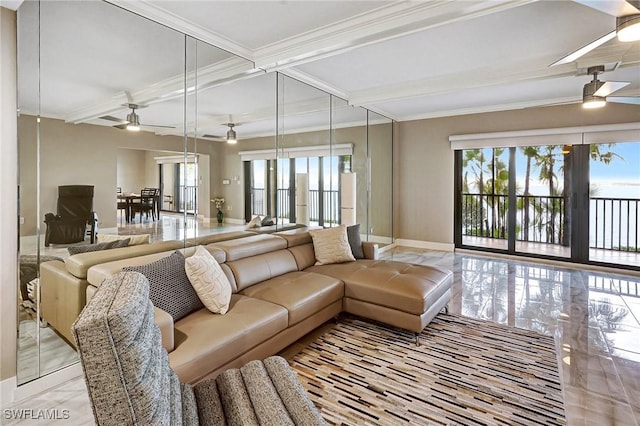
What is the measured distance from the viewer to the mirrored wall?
2.22 metres

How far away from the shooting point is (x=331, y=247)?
12.6 ft

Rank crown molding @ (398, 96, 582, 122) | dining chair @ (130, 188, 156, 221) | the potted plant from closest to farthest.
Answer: dining chair @ (130, 188, 156, 221), the potted plant, crown molding @ (398, 96, 582, 122)

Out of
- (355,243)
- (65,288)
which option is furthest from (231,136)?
Answer: (65,288)

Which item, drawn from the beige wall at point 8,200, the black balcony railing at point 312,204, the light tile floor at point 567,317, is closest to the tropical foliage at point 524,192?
the light tile floor at point 567,317

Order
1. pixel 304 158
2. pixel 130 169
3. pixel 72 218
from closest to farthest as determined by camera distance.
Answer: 1. pixel 72 218
2. pixel 130 169
3. pixel 304 158

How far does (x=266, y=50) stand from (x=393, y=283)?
2.70 metres

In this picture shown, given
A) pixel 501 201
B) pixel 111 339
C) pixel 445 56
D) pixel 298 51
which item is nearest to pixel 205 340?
pixel 111 339

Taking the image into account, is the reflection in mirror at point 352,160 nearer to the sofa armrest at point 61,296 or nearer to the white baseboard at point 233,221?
the white baseboard at point 233,221

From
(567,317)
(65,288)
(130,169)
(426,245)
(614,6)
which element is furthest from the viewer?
(426,245)

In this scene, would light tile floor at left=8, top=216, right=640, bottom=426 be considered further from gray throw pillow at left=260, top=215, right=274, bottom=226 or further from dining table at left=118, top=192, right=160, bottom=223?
gray throw pillow at left=260, top=215, right=274, bottom=226

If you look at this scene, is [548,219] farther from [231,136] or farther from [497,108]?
[231,136]

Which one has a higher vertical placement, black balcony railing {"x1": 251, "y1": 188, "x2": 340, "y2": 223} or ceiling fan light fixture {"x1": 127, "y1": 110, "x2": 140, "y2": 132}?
ceiling fan light fixture {"x1": 127, "y1": 110, "x2": 140, "y2": 132}

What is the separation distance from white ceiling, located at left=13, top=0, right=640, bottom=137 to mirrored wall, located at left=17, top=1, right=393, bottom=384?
0.01 metres

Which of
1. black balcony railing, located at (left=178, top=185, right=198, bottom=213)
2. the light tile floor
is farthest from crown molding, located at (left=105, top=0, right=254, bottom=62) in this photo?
the light tile floor
